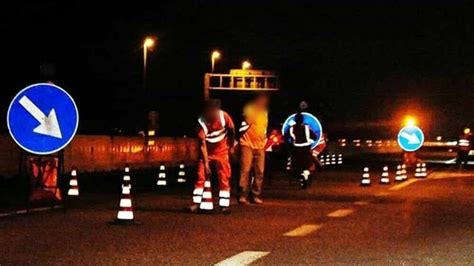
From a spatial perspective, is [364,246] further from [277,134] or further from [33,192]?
[277,134]

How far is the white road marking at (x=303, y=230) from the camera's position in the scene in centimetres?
1372

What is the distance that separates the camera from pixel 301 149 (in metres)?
26.6

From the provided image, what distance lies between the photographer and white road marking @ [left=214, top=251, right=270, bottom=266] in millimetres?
10619

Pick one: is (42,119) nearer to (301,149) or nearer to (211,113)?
(211,113)

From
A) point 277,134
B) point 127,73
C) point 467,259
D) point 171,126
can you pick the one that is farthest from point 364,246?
point 127,73

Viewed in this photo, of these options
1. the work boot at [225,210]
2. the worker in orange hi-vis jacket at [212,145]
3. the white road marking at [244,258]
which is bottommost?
the work boot at [225,210]

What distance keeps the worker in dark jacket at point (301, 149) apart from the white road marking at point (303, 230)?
453 inches

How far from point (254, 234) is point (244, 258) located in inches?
104

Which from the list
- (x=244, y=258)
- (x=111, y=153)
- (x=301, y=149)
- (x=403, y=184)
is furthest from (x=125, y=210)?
(x=111, y=153)

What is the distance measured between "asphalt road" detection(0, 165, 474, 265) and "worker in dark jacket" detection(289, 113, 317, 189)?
494 centimetres

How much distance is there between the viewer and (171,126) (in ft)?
284

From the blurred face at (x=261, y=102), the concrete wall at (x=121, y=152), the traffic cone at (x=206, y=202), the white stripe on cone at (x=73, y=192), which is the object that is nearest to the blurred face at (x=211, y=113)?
the traffic cone at (x=206, y=202)

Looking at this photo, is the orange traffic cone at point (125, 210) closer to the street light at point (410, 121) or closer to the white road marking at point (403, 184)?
the white road marking at point (403, 184)

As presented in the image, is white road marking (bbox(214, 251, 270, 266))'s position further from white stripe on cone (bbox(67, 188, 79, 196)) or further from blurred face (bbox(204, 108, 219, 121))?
white stripe on cone (bbox(67, 188, 79, 196))
